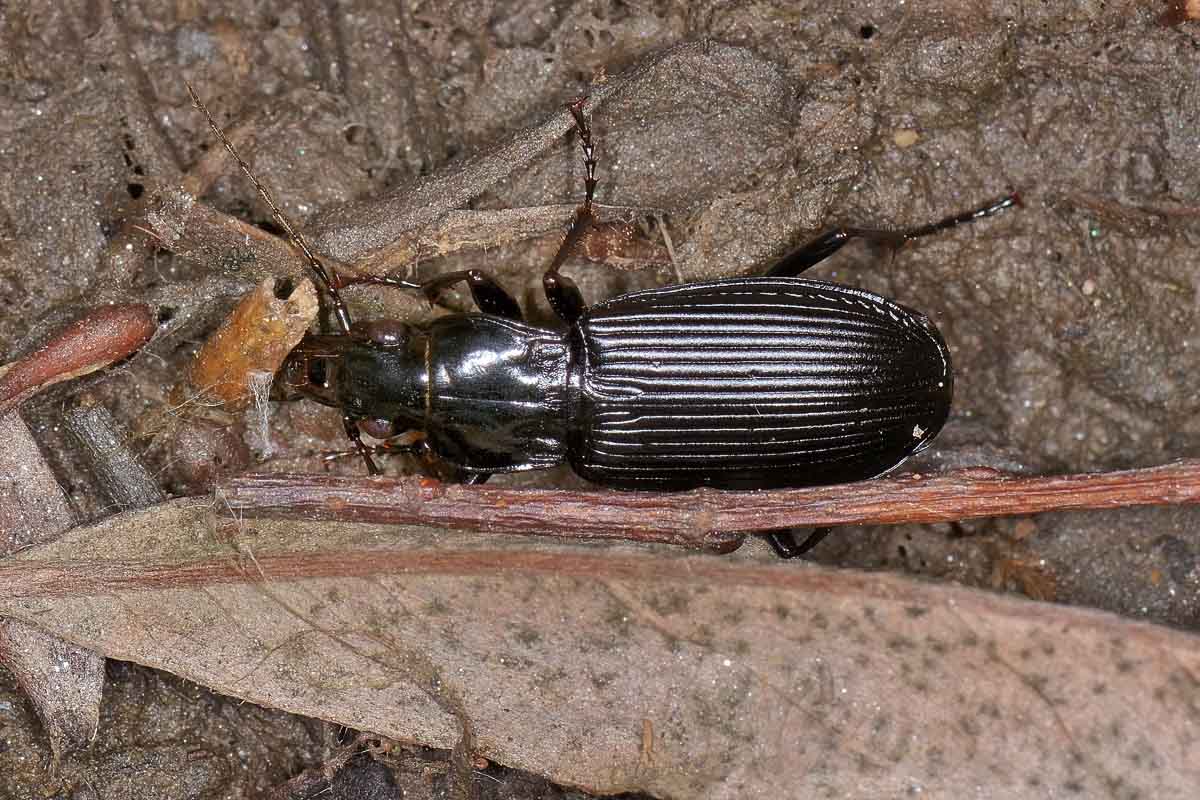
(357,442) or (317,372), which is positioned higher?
(317,372)

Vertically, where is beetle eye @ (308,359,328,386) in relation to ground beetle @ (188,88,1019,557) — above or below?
above

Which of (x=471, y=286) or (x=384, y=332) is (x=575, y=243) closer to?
(x=471, y=286)

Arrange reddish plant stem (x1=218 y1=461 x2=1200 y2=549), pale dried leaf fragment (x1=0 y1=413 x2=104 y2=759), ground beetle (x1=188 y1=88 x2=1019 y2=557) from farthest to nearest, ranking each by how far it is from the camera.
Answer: ground beetle (x1=188 y1=88 x2=1019 y2=557) → pale dried leaf fragment (x1=0 y1=413 x2=104 y2=759) → reddish plant stem (x1=218 y1=461 x2=1200 y2=549)

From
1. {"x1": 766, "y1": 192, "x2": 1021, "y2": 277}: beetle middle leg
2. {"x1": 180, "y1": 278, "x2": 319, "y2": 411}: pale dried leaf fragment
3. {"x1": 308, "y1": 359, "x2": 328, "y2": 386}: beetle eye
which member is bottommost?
{"x1": 308, "y1": 359, "x2": 328, "y2": 386}: beetle eye

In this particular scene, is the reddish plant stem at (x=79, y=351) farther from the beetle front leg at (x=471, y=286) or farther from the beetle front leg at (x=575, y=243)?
the beetle front leg at (x=575, y=243)

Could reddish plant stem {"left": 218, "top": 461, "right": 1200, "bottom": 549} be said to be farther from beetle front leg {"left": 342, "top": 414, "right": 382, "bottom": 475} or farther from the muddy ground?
the muddy ground

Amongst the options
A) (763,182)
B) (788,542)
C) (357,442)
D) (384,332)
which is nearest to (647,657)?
(788,542)

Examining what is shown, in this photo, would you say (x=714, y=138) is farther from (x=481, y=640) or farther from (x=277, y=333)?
(x=481, y=640)

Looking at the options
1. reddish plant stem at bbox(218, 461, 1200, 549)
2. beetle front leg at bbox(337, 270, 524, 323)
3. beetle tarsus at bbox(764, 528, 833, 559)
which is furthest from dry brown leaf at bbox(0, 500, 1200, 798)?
beetle front leg at bbox(337, 270, 524, 323)

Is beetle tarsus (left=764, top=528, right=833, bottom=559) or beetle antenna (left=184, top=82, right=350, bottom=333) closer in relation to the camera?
beetle tarsus (left=764, top=528, right=833, bottom=559)
